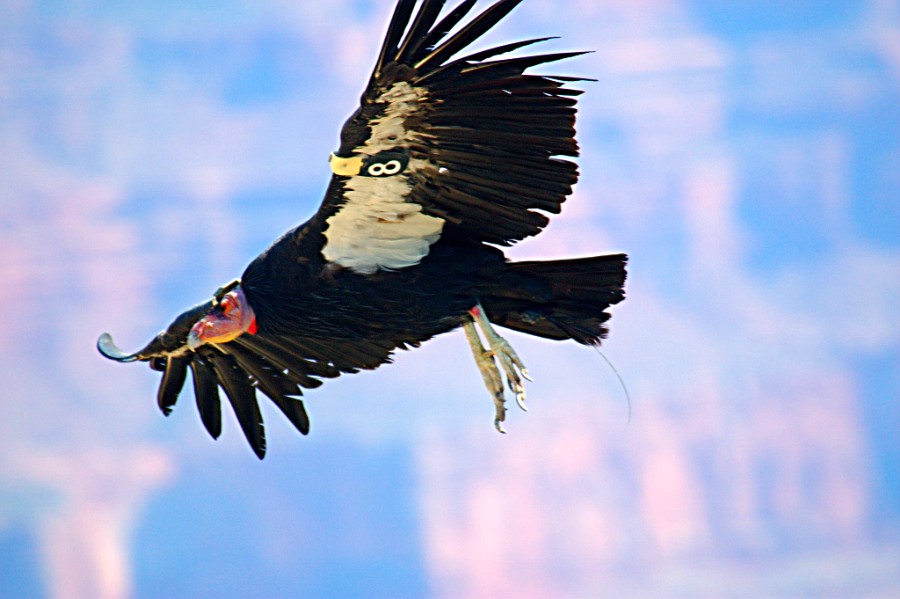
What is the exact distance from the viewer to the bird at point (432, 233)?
951cm

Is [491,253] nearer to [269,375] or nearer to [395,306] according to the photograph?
[395,306]

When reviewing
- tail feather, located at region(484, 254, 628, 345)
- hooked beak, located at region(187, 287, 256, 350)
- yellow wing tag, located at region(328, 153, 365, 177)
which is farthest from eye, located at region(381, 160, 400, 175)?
hooked beak, located at region(187, 287, 256, 350)

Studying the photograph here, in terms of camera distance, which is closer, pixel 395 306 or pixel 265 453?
pixel 395 306

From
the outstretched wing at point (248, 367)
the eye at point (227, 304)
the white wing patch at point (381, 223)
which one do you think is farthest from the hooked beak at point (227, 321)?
the white wing patch at point (381, 223)

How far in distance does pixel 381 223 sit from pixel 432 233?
1.21ft

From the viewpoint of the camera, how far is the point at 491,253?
10.6m

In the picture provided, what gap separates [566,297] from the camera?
1090cm

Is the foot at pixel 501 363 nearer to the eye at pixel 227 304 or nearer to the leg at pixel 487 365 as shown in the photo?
the leg at pixel 487 365

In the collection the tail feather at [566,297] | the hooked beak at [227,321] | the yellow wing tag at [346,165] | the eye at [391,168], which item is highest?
the eye at [391,168]

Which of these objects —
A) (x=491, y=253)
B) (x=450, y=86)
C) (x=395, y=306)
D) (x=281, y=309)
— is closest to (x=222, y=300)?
(x=281, y=309)

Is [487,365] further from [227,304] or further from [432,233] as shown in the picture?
[227,304]

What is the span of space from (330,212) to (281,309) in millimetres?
929

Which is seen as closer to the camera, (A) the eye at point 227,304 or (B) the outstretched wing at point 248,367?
(A) the eye at point 227,304

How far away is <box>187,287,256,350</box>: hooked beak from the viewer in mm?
11203
